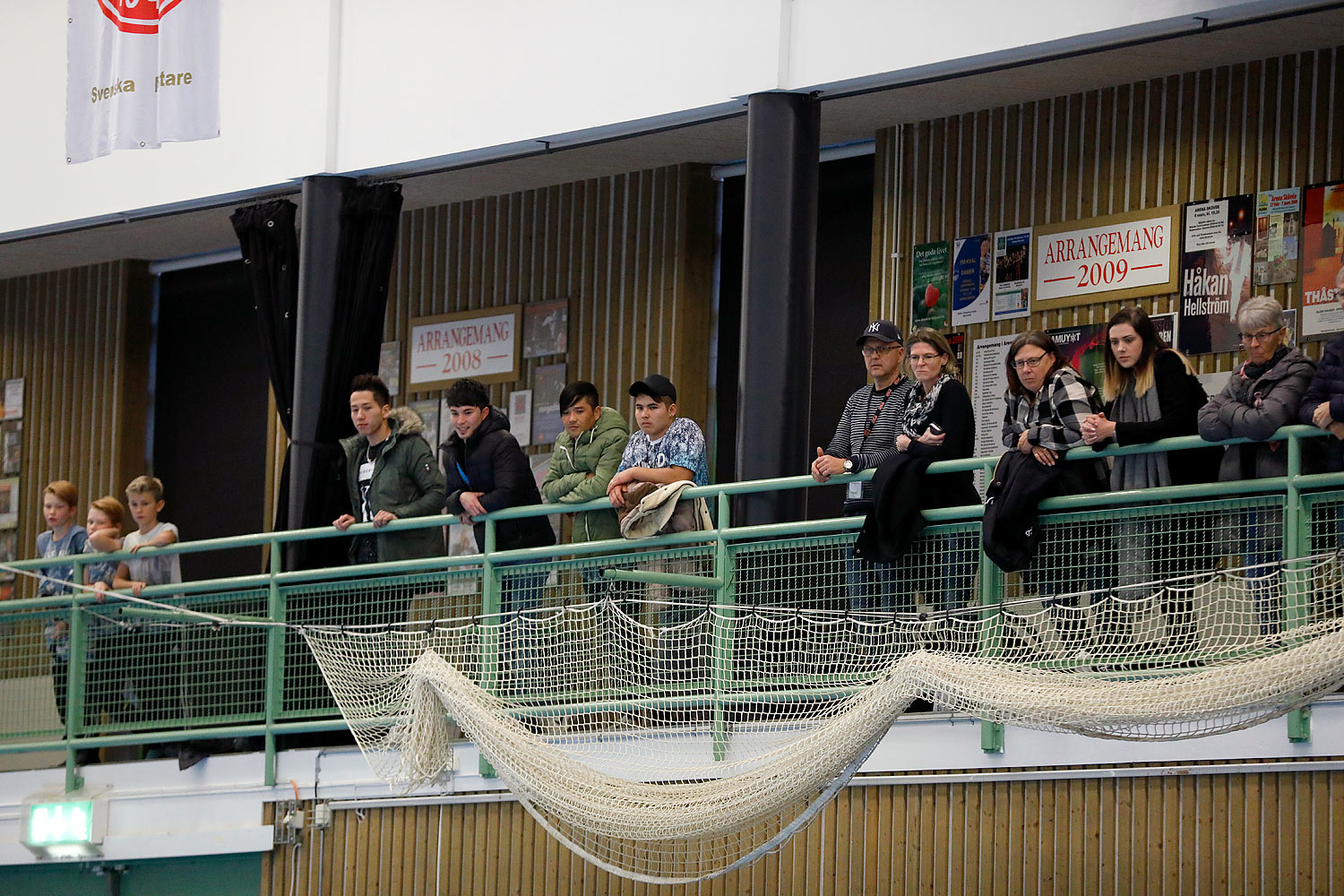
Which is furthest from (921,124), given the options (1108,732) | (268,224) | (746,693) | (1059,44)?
(1108,732)

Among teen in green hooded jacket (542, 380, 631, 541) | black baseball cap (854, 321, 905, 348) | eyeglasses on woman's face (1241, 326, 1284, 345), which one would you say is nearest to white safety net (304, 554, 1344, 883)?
teen in green hooded jacket (542, 380, 631, 541)

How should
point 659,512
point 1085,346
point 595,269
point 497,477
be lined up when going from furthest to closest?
point 595,269
point 1085,346
point 497,477
point 659,512

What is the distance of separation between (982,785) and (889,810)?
21.2 inches

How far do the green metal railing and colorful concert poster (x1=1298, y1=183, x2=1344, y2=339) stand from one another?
311 centimetres

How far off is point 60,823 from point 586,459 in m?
4.26

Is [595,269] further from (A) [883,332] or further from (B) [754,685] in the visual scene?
(B) [754,685]

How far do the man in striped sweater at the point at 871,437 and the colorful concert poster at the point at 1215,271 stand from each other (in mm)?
2923

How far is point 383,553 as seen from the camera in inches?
424

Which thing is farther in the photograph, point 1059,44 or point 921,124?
point 921,124

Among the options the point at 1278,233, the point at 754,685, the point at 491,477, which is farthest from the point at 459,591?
the point at 1278,233

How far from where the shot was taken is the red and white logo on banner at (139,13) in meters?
13.1

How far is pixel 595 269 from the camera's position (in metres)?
14.1

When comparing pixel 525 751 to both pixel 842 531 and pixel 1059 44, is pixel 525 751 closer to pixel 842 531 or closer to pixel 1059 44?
pixel 842 531

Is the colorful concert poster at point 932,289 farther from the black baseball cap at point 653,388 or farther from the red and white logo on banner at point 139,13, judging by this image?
the red and white logo on banner at point 139,13
